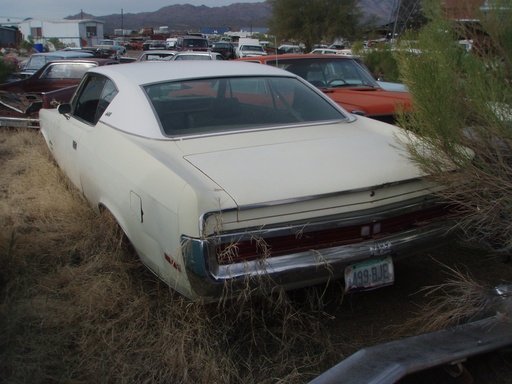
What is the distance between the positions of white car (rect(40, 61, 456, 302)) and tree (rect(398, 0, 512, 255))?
29 cm

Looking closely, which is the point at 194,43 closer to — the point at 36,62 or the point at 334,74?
the point at 36,62

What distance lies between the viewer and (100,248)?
3.67 m

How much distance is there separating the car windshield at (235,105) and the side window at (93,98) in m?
0.56

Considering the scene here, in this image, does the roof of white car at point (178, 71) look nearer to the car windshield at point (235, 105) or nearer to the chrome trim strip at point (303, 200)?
the car windshield at point (235, 105)

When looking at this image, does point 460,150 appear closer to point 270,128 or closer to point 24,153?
point 270,128

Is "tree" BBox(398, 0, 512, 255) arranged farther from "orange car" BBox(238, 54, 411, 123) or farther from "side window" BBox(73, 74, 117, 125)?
"orange car" BBox(238, 54, 411, 123)

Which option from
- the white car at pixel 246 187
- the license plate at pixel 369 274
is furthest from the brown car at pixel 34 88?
the license plate at pixel 369 274

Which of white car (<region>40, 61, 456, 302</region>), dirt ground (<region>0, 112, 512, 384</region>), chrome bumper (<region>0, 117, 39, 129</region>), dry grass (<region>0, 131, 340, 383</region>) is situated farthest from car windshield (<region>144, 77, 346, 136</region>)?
chrome bumper (<region>0, 117, 39, 129</region>)

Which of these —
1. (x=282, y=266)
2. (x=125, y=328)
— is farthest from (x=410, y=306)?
(x=125, y=328)

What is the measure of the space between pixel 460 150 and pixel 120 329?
1.96 metres

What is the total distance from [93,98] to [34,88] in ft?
19.1

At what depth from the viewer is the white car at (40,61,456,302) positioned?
2527 millimetres

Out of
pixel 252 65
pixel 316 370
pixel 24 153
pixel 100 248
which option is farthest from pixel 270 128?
pixel 24 153

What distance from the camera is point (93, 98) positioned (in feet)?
15.0
